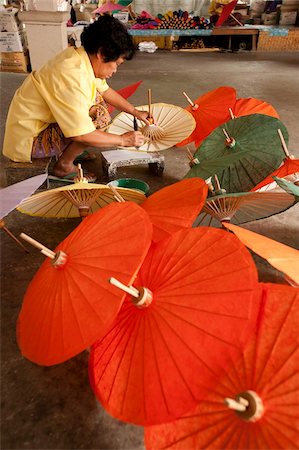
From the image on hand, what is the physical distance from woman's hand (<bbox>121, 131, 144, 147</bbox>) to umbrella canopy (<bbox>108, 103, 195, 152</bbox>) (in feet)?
0.53

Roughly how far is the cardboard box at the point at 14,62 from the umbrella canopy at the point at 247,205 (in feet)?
17.3

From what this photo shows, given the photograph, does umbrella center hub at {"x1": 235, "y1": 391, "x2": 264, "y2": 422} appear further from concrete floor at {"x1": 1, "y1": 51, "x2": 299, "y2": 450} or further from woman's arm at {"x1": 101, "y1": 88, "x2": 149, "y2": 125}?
woman's arm at {"x1": 101, "y1": 88, "x2": 149, "y2": 125}

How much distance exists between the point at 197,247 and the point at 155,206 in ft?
1.28

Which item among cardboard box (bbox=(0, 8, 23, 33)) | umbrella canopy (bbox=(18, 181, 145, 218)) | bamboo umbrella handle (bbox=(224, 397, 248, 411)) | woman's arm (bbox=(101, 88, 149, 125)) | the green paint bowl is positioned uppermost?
cardboard box (bbox=(0, 8, 23, 33))

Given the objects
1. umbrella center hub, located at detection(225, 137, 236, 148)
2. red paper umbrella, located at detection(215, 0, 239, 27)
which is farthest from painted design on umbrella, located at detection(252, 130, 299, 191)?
red paper umbrella, located at detection(215, 0, 239, 27)

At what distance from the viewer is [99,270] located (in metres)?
1.11

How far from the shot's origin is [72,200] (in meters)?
1.74

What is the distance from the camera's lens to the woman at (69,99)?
2.05 meters

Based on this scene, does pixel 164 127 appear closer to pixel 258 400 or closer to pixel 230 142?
pixel 230 142

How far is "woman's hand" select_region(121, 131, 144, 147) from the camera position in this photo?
6.94 ft

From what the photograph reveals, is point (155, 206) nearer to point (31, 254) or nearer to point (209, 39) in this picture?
point (31, 254)

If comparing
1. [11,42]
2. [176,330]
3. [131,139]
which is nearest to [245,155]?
[131,139]

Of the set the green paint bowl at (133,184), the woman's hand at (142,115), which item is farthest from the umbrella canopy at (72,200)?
the woman's hand at (142,115)

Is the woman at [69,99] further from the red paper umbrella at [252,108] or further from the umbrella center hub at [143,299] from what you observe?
the umbrella center hub at [143,299]
